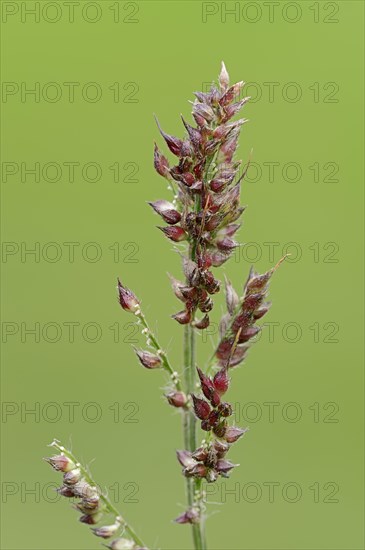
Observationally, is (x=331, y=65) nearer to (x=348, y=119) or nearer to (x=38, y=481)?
(x=348, y=119)

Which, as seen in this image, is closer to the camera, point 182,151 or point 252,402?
point 182,151

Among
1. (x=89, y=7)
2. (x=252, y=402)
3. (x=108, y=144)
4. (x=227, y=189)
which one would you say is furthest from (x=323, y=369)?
(x=227, y=189)

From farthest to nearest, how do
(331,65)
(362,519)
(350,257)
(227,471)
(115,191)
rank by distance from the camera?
(331,65)
(115,191)
(350,257)
(362,519)
(227,471)

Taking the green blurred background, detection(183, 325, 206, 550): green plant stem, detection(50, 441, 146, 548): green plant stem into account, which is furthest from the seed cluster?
the green blurred background

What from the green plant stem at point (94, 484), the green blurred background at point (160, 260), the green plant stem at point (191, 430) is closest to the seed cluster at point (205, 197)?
the green plant stem at point (191, 430)

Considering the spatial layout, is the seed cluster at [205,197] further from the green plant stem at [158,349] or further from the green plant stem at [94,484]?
the green plant stem at [94,484]

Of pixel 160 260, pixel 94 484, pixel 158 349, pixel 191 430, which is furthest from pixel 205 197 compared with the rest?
pixel 160 260

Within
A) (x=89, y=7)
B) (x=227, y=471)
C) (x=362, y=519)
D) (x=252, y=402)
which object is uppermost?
(x=89, y=7)

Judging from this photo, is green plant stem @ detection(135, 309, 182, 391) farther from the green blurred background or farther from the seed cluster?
the green blurred background
